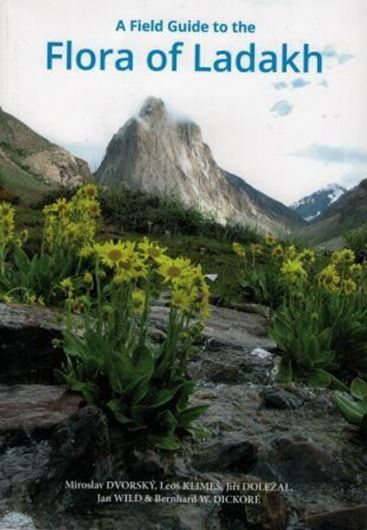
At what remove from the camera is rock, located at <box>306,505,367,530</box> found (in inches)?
128

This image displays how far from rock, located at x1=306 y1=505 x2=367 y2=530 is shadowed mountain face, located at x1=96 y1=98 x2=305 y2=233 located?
10.8 meters

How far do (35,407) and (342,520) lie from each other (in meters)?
1.61

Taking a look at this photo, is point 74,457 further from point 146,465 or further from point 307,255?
point 307,255

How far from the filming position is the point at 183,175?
68.6ft

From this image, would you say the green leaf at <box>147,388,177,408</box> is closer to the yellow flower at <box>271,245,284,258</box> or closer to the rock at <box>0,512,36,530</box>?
the rock at <box>0,512,36,530</box>

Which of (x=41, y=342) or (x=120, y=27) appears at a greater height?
(x=120, y=27)

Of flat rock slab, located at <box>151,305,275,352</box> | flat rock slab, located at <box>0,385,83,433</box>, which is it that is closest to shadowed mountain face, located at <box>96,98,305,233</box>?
flat rock slab, located at <box>151,305,275,352</box>

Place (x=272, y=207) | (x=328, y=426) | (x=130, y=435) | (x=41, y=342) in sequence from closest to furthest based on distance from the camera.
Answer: (x=130, y=435) < (x=328, y=426) < (x=41, y=342) < (x=272, y=207)

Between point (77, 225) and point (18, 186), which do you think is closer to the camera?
point (77, 225)

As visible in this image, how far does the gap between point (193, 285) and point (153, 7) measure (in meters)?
2.60

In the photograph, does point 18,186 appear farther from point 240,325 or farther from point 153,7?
point 153,7

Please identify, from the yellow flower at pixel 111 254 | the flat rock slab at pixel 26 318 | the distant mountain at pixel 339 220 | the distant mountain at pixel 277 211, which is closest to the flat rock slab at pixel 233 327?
the flat rock slab at pixel 26 318

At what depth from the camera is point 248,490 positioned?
3.33m

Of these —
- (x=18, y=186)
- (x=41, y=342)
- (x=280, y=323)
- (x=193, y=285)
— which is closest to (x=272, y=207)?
(x=18, y=186)
